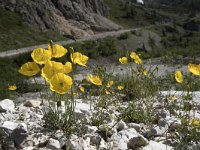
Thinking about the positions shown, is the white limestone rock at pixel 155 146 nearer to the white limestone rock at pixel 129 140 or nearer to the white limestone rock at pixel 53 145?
the white limestone rock at pixel 129 140

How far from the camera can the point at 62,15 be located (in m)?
57.1

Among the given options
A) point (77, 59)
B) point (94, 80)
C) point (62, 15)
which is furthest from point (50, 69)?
point (62, 15)

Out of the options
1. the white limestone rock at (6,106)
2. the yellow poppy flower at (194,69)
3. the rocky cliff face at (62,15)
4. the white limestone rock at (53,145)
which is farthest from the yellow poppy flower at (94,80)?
the rocky cliff face at (62,15)

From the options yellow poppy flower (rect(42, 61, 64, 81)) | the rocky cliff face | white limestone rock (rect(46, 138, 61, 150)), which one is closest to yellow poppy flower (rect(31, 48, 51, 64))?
yellow poppy flower (rect(42, 61, 64, 81))

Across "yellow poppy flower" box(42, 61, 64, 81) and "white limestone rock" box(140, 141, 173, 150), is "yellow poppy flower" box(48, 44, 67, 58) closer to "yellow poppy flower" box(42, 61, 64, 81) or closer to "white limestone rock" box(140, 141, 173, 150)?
"yellow poppy flower" box(42, 61, 64, 81)

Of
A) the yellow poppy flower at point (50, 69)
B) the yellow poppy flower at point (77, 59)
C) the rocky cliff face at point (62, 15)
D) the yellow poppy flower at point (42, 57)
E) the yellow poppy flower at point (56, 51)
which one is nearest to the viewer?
the yellow poppy flower at point (50, 69)

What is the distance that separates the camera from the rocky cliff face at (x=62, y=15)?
46.7 meters

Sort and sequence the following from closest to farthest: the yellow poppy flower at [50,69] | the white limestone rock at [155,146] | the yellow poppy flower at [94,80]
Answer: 1. the yellow poppy flower at [50,69]
2. the white limestone rock at [155,146]
3. the yellow poppy flower at [94,80]

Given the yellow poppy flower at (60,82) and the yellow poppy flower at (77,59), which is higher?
the yellow poppy flower at (60,82)

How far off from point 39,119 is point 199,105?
3086 millimetres

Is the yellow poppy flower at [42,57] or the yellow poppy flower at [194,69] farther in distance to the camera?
the yellow poppy flower at [194,69]

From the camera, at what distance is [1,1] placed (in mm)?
47344

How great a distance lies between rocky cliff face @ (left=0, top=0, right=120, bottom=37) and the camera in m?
46.7

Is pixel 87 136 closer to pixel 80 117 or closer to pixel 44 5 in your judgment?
pixel 80 117
